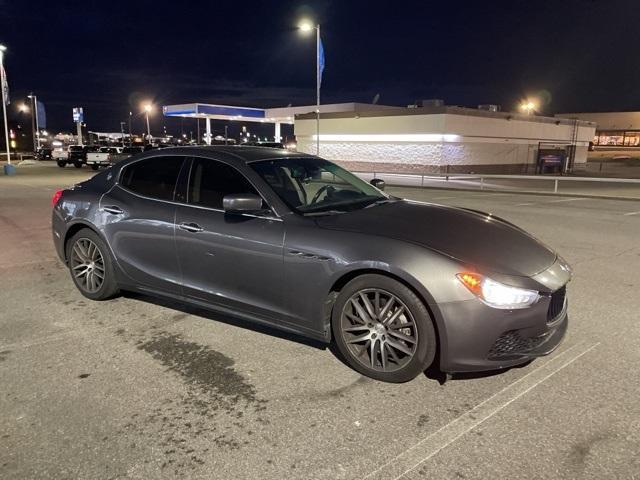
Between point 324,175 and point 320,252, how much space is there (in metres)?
1.53

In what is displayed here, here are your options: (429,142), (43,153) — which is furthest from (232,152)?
(43,153)

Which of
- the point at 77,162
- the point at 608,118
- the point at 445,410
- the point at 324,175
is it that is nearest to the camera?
the point at 445,410

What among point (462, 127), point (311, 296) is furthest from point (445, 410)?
point (462, 127)

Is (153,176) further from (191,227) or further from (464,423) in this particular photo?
(464,423)

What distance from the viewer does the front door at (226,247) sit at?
4.04 meters

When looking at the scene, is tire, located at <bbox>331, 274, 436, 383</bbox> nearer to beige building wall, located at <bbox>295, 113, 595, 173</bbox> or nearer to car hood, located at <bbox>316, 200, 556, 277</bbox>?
car hood, located at <bbox>316, 200, 556, 277</bbox>

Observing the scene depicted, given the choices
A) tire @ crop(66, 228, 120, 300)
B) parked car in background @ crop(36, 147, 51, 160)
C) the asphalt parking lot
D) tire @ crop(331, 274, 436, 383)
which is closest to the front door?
the asphalt parking lot

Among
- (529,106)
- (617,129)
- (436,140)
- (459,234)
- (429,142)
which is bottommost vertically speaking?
(459,234)

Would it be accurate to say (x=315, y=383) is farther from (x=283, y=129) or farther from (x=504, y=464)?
(x=283, y=129)

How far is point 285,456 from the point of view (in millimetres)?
2816

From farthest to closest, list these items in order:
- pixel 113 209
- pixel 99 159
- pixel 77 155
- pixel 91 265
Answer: pixel 77 155 → pixel 99 159 → pixel 91 265 → pixel 113 209

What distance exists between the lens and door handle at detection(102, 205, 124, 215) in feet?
16.7

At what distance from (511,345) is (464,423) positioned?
610 millimetres

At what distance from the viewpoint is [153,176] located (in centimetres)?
503
